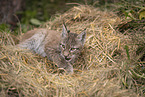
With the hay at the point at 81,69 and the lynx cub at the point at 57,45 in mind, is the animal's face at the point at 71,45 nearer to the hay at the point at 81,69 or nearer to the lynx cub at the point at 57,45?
the lynx cub at the point at 57,45

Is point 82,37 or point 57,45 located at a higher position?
point 82,37

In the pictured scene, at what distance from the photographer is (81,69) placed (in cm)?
363

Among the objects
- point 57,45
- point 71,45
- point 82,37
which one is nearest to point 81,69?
point 71,45

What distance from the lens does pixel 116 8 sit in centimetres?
469

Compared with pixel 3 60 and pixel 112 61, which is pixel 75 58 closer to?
pixel 112 61

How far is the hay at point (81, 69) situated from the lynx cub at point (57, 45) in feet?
0.69

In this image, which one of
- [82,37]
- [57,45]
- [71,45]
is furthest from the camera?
[57,45]

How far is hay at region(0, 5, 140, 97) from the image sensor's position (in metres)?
2.61

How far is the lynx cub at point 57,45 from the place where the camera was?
3.62m

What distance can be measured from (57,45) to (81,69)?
94cm

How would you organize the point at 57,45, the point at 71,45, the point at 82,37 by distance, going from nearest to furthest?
the point at 71,45 < the point at 82,37 < the point at 57,45

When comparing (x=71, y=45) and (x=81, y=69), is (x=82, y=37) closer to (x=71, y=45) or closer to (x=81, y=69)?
(x=71, y=45)

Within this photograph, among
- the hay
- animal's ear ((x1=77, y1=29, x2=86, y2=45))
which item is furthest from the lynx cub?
the hay

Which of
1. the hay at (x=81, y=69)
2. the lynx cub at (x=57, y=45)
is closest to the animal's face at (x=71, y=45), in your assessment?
the lynx cub at (x=57, y=45)
